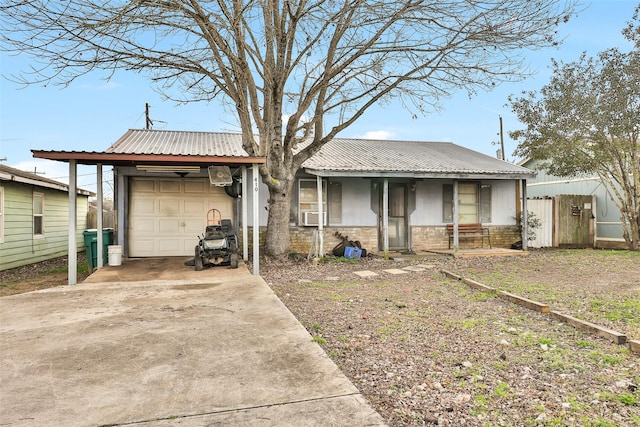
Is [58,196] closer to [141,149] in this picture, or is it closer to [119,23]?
[141,149]

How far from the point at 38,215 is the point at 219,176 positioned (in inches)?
265

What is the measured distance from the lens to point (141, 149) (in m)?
10.5

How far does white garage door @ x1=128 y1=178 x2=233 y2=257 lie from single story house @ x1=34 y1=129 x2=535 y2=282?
0.02 m

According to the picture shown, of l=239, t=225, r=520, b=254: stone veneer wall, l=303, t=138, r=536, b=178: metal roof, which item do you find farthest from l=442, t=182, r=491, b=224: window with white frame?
l=303, t=138, r=536, b=178: metal roof

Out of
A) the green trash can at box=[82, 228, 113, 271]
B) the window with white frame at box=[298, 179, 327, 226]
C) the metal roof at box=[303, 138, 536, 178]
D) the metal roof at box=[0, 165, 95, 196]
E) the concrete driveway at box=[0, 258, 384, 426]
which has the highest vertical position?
the metal roof at box=[303, 138, 536, 178]

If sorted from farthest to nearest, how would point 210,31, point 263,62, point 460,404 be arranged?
point 263,62 → point 210,31 → point 460,404

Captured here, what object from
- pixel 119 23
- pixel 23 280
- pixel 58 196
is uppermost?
pixel 119 23

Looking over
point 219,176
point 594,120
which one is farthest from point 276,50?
point 594,120

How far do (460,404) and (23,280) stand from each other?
9.74m

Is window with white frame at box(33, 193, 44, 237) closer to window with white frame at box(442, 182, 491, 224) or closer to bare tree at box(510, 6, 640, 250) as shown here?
window with white frame at box(442, 182, 491, 224)

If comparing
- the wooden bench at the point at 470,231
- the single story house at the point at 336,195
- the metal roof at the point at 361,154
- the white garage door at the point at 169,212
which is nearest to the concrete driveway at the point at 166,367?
the single story house at the point at 336,195

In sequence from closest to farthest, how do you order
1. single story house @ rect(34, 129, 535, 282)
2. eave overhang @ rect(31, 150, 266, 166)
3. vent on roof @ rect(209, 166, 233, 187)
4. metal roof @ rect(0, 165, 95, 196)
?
eave overhang @ rect(31, 150, 266, 166), vent on roof @ rect(209, 166, 233, 187), metal roof @ rect(0, 165, 95, 196), single story house @ rect(34, 129, 535, 282)

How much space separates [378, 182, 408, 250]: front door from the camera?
41.0 ft

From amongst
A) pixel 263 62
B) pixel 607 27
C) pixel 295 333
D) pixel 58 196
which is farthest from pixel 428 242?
pixel 58 196
